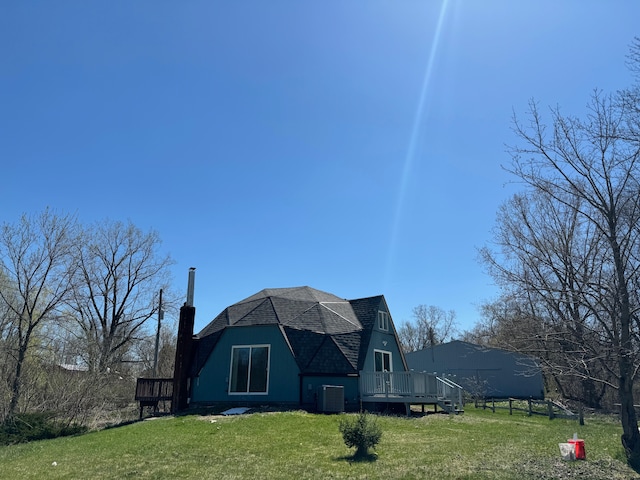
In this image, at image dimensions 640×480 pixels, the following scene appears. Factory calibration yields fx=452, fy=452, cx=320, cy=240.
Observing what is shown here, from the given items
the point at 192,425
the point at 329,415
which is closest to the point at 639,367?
the point at 329,415

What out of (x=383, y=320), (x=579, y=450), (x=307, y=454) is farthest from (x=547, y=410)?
(x=307, y=454)

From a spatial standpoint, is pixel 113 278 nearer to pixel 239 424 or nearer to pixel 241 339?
pixel 241 339

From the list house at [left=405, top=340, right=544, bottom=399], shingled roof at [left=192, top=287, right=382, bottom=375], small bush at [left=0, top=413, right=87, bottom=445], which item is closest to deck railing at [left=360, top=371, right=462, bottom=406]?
shingled roof at [left=192, top=287, right=382, bottom=375]

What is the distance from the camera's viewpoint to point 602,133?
816 cm

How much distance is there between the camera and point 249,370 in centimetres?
1823

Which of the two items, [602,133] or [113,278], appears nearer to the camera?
[602,133]

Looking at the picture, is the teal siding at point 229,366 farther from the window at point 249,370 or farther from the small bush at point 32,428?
the small bush at point 32,428

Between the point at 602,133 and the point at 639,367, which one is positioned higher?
the point at 602,133

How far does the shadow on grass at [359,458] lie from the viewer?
7.78 metres

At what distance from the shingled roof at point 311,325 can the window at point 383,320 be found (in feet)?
1.70

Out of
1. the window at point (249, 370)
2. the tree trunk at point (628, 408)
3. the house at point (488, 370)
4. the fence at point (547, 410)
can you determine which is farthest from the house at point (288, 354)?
the house at point (488, 370)

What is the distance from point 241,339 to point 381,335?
6498 millimetres

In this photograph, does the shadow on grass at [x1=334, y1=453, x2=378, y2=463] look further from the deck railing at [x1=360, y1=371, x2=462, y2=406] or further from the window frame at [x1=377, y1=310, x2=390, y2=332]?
the window frame at [x1=377, y1=310, x2=390, y2=332]

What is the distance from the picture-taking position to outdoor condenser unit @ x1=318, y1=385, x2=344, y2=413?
15766 mm
